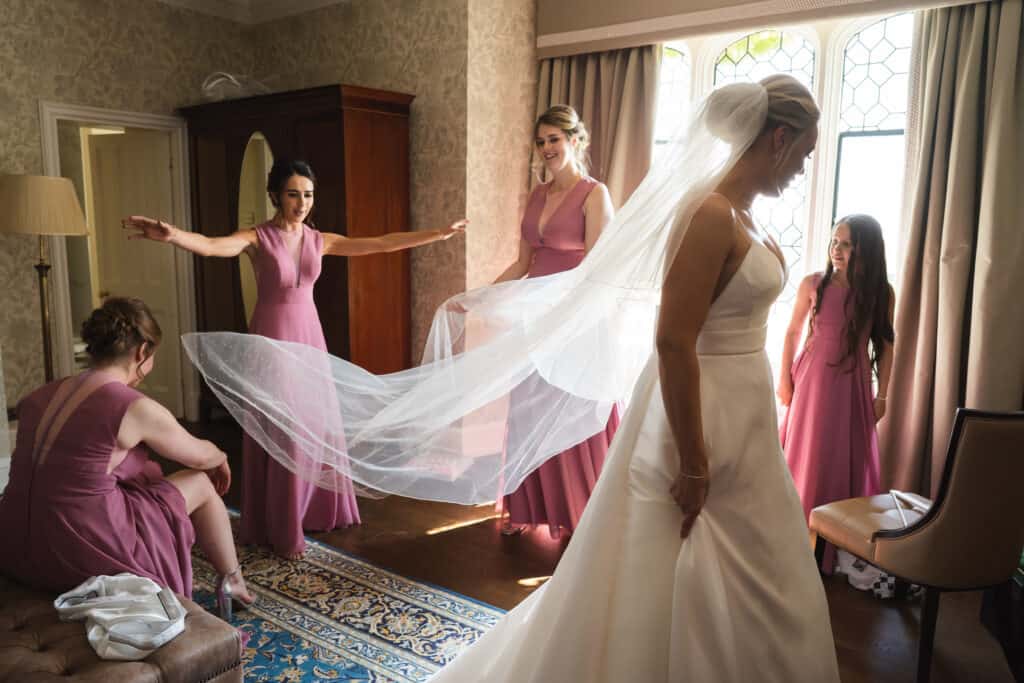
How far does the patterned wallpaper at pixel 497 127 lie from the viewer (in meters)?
4.10

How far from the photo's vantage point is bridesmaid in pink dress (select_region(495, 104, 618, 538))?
301cm

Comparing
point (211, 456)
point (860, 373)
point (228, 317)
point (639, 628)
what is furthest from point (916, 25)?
point (228, 317)

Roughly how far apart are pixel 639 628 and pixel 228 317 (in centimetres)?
419

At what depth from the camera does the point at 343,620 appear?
2574 millimetres

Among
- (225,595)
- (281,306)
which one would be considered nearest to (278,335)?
(281,306)

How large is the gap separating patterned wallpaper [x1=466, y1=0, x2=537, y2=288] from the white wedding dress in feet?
8.88

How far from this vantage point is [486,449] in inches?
99.4

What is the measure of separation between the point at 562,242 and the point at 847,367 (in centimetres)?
126

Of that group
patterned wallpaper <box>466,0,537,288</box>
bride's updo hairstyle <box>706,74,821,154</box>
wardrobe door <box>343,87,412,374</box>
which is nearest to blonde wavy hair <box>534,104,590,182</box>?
patterned wallpaper <box>466,0,537,288</box>

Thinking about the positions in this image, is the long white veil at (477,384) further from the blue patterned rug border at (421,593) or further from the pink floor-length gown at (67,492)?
the pink floor-length gown at (67,492)

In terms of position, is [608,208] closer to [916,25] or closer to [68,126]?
[916,25]

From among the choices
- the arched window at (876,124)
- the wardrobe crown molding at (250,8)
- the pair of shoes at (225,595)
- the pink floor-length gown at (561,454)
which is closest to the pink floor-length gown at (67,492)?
the pair of shoes at (225,595)

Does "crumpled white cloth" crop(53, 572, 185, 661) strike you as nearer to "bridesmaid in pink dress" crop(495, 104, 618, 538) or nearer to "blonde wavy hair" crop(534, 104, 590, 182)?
"bridesmaid in pink dress" crop(495, 104, 618, 538)

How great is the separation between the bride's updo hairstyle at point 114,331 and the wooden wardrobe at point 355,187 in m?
2.10
